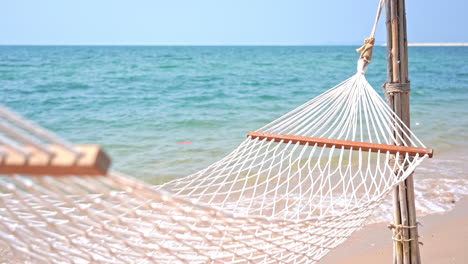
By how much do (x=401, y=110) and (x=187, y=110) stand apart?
5.75m

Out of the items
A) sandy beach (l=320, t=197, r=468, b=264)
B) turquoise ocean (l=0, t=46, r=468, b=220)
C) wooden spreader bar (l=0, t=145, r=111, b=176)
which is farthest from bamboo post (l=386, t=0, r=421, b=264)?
wooden spreader bar (l=0, t=145, r=111, b=176)

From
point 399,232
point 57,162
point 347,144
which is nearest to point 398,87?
point 347,144

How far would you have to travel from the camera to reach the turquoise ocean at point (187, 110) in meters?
4.15

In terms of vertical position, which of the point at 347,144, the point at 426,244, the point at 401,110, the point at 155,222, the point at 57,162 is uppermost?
the point at 57,162

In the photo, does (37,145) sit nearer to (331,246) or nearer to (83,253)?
(83,253)

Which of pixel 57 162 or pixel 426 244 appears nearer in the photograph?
pixel 57 162

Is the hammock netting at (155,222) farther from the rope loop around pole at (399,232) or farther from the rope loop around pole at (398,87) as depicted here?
the rope loop around pole at (399,232)

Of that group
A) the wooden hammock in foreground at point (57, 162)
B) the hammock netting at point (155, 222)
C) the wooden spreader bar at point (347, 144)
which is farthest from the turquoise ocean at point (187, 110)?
the wooden hammock in foreground at point (57, 162)

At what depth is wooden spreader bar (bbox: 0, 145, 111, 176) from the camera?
0.57 meters

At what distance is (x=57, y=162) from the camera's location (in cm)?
58

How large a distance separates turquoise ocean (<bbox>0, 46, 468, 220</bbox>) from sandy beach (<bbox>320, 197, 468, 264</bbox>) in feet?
0.78

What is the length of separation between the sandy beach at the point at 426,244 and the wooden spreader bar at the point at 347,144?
0.64m

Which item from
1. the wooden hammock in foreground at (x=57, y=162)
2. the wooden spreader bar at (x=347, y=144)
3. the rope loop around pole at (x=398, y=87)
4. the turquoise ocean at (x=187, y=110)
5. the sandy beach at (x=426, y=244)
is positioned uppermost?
the wooden hammock in foreground at (x=57, y=162)

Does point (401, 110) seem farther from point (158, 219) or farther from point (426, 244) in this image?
point (158, 219)
